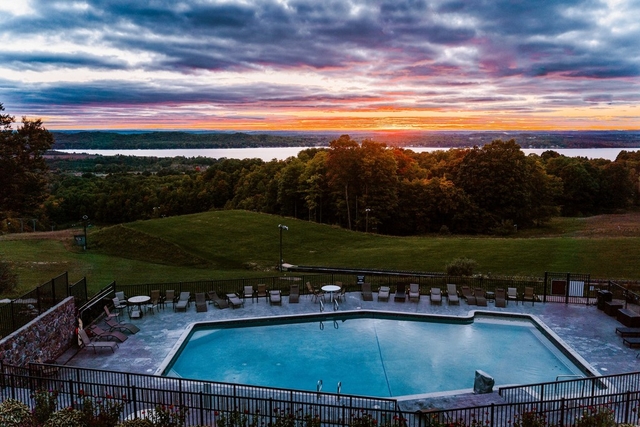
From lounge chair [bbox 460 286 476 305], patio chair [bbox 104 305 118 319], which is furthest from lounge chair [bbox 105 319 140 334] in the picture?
lounge chair [bbox 460 286 476 305]

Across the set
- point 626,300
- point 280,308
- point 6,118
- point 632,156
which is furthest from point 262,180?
point 632,156

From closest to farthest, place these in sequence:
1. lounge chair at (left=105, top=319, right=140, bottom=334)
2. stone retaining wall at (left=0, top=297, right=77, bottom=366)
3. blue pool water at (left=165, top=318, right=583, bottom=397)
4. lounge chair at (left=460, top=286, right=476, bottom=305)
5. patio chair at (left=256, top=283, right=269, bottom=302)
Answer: stone retaining wall at (left=0, top=297, right=77, bottom=366) → blue pool water at (left=165, top=318, right=583, bottom=397) → lounge chair at (left=105, top=319, right=140, bottom=334) → lounge chair at (left=460, top=286, right=476, bottom=305) → patio chair at (left=256, top=283, right=269, bottom=302)

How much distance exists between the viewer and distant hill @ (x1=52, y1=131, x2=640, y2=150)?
10044 centimetres

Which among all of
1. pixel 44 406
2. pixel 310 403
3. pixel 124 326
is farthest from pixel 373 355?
pixel 44 406

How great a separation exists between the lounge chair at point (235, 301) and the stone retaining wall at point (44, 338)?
695cm

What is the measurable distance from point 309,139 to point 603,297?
119439 mm

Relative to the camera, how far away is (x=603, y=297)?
2084 cm

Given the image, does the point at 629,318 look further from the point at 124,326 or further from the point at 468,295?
the point at 124,326

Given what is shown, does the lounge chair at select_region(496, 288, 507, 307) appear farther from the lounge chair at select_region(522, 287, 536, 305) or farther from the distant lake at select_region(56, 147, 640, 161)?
the distant lake at select_region(56, 147, 640, 161)

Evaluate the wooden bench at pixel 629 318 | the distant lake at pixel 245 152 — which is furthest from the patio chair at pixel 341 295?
the distant lake at pixel 245 152

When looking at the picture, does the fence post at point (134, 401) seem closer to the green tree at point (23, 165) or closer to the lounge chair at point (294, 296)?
the lounge chair at point (294, 296)

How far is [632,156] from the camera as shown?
9856 centimetres

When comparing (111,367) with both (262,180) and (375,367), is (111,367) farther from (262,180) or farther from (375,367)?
(262,180)

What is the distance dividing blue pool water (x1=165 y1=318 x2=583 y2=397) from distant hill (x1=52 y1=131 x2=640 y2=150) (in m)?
49.6
